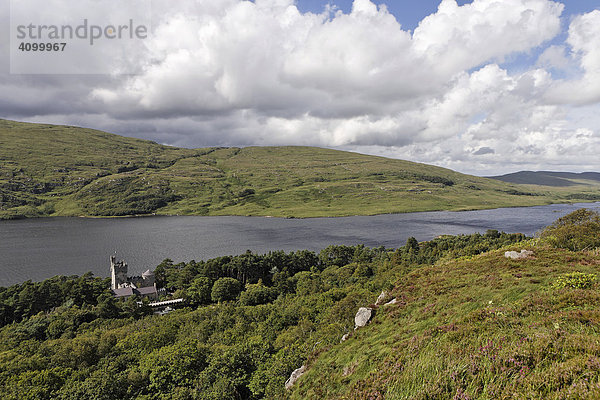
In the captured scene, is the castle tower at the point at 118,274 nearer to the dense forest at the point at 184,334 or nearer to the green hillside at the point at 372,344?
the dense forest at the point at 184,334

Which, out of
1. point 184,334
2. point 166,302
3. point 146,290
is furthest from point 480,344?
point 146,290

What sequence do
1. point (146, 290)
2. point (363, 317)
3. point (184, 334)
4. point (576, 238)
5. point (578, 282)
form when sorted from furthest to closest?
point (146, 290) → point (576, 238) → point (184, 334) → point (363, 317) → point (578, 282)

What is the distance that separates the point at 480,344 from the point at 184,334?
5605 centimetres

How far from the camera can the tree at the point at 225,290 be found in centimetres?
9682

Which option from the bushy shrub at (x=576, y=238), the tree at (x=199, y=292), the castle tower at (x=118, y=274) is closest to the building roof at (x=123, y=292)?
the castle tower at (x=118, y=274)

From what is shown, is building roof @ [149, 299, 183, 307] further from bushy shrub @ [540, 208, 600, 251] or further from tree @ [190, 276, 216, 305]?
bushy shrub @ [540, 208, 600, 251]

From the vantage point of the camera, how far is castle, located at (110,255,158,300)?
3942 inches

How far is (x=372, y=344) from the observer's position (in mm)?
24297

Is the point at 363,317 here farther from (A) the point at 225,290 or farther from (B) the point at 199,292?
(B) the point at 199,292

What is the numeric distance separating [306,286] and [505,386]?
89.5 meters

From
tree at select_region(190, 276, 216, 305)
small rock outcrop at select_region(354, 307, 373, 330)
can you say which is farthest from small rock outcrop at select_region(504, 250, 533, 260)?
tree at select_region(190, 276, 216, 305)

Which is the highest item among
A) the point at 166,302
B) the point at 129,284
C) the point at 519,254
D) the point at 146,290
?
the point at 519,254

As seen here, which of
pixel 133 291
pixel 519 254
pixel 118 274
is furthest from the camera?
pixel 118 274

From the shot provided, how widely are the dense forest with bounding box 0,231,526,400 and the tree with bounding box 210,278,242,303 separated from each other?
0.33 m
